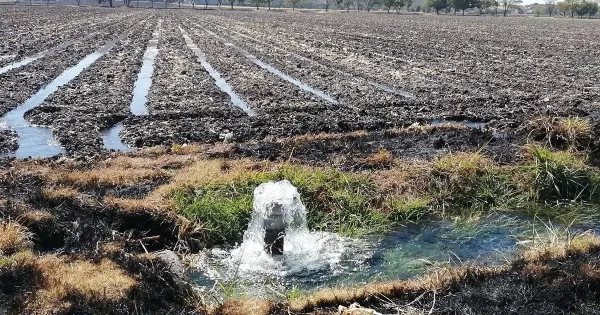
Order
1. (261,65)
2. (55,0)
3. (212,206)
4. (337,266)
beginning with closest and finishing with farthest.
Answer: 1. (337,266)
2. (212,206)
3. (261,65)
4. (55,0)

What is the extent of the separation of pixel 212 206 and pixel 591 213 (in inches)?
235

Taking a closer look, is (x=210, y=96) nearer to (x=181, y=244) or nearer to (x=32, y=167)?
(x=32, y=167)

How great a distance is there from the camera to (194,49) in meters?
32.8

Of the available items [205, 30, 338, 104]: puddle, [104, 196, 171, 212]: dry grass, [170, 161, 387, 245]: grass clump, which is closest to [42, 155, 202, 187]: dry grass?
[170, 161, 387, 245]: grass clump

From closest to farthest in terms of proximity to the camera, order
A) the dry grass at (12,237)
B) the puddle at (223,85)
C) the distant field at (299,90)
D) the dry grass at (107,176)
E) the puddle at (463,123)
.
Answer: the dry grass at (12,237), the dry grass at (107,176), the distant field at (299,90), the puddle at (463,123), the puddle at (223,85)

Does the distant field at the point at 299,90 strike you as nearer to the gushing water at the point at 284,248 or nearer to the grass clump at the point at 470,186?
the grass clump at the point at 470,186

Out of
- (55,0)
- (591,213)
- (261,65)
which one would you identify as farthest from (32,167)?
(55,0)

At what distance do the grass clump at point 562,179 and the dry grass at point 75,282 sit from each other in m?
6.88

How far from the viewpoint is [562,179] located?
9.97m

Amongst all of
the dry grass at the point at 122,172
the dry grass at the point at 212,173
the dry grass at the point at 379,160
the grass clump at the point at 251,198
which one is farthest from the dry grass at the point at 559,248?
the dry grass at the point at 122,172

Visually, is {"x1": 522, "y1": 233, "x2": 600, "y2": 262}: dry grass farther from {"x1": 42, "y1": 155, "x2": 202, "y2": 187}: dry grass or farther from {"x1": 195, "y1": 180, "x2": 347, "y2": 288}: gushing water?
{"x1": 42, "y1": 155, "x2": 202, "y2": 187}: dry grass

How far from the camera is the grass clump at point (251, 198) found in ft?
28.6

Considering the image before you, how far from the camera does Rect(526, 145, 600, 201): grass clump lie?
386 inches

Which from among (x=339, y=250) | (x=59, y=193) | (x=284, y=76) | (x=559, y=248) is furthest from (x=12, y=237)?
(x=284, y=76)
